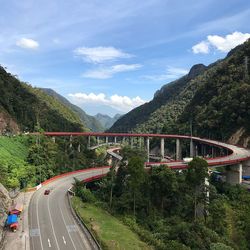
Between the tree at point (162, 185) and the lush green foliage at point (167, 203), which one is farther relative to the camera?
the tree at point (162, 185)

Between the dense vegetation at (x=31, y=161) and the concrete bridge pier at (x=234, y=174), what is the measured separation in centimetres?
4711

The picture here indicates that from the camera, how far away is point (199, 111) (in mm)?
189500

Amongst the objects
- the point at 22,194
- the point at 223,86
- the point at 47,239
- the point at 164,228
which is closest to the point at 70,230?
the point at 47,239

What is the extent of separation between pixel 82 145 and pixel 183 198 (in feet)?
294

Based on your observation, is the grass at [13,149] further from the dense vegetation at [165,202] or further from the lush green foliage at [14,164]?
the dense vegetation at [165,202]

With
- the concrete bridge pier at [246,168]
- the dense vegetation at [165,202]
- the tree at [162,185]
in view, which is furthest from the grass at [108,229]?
the concrete bridge pier at [246,168]

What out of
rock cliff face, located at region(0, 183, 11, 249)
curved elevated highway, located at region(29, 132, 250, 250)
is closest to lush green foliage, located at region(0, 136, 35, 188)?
curved elevated highway, located at region(29, 132, 250, 250)

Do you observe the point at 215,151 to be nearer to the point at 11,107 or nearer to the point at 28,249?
the point at 11,107

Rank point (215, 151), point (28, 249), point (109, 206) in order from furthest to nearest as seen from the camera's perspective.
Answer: point (215, 151)
point (109, 206)
point (28, 249)

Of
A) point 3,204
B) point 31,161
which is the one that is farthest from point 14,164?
point 3,204

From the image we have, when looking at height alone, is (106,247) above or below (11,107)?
below

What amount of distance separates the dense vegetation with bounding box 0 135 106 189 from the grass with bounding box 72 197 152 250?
1746 centimetres

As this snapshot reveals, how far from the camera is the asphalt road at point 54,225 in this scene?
147ft

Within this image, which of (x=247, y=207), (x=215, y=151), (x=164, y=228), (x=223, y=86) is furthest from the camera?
(x=223, y=86)
